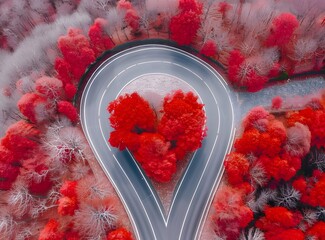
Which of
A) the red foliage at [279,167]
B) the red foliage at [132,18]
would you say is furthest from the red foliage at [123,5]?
the red foliage at [279,167]

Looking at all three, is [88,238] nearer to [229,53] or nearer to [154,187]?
[154,187]

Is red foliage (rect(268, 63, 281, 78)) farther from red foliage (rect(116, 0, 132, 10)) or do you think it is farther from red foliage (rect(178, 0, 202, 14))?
red foliage (rect(116, 0, 132, 10))

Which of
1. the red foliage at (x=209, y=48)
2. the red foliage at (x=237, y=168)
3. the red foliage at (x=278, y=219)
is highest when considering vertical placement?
the red foliage at (x=209, y=48)

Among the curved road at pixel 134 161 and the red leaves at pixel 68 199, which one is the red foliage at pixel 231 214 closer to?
the curved road at pixel 134 161

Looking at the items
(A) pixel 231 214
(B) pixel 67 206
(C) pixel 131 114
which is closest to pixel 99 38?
(C) pixel 131 114

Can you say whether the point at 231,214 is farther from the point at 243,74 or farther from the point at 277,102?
the point at 243,74

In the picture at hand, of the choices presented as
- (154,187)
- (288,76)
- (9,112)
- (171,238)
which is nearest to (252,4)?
(288,76)
